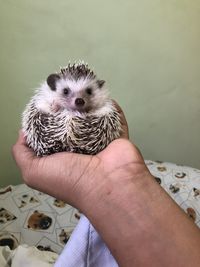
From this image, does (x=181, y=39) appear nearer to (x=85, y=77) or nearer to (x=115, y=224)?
(x=85, y=77)

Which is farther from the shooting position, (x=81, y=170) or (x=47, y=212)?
(x=47, y=212)

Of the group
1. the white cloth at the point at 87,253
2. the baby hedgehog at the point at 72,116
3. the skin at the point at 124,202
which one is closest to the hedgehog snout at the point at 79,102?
the baby hedgehog at the point at 72,116

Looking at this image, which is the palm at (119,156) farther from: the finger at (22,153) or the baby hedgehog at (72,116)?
the finger at (22,153)

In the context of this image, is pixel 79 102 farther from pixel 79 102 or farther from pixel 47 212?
pixel 47 212

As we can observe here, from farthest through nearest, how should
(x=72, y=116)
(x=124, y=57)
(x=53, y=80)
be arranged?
(x=124, y=57) < (x=53, y=80) < (x=72, y=116)

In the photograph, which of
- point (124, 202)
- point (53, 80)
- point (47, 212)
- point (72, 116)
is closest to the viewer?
point (124, 202)

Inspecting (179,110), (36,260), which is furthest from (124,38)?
(36,260)

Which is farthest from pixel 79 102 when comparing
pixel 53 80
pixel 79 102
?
pixel 53 80
